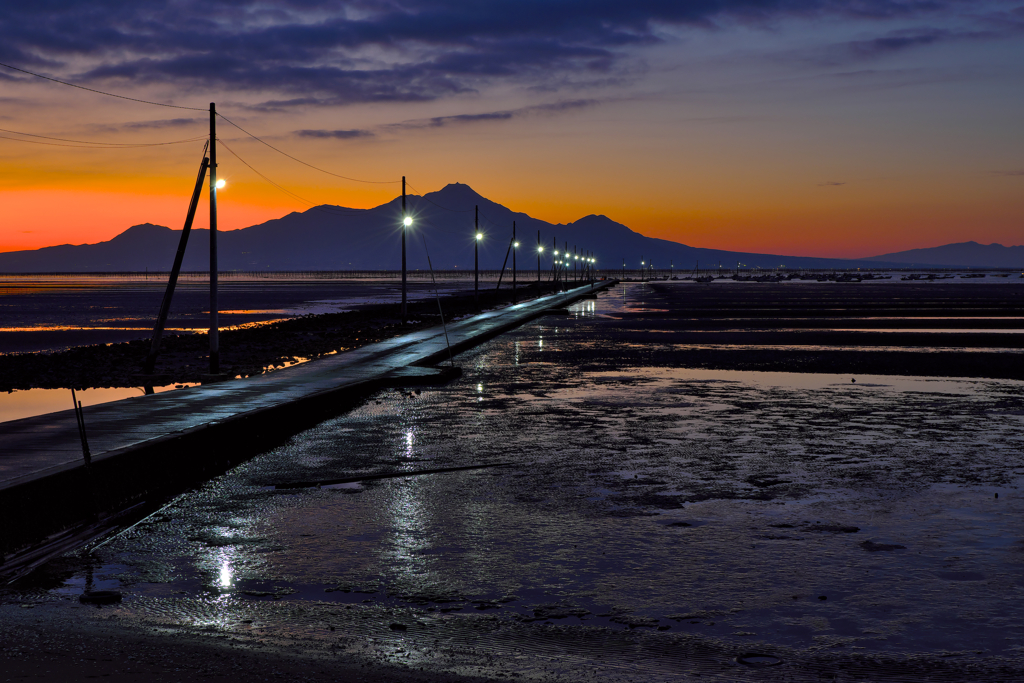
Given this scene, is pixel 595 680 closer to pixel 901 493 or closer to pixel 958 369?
pixel 901 493

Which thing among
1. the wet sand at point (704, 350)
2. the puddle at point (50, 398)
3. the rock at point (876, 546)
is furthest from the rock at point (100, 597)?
the wet sand at point (704, 350)

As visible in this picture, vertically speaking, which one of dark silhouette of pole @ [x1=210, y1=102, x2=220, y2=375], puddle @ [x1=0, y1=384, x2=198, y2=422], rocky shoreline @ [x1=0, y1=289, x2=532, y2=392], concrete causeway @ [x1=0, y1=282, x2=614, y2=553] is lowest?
puddle @ [x1=0, y1=384, x2=198, y2=422]

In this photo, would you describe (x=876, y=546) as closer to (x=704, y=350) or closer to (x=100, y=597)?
(x=100, y=597)

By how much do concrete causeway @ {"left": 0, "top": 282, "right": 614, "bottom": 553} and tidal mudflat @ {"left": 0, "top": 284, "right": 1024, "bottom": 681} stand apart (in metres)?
0.77

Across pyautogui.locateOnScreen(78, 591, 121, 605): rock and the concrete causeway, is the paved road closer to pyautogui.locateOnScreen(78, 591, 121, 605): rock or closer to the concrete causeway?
the concrete causeway

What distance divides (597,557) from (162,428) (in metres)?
6.89

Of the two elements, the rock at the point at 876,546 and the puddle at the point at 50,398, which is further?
the puddle at the point at 50,398

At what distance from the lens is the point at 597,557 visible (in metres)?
7.14

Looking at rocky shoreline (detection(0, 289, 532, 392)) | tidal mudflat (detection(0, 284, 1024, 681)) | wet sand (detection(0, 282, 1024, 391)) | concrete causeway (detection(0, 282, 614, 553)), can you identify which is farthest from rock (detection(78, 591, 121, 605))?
wet sand (detection(0, 282, 1024, 391))

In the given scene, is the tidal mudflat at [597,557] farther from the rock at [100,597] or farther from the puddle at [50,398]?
the puddle at [50,398]

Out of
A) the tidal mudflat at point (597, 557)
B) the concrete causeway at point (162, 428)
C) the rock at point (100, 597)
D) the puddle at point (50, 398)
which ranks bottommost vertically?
the puddle at point (50, 398)

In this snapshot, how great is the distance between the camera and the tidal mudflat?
5336mm

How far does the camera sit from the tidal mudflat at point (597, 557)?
5.34m

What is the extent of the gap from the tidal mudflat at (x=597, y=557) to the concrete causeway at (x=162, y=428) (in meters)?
Result: 0.77
